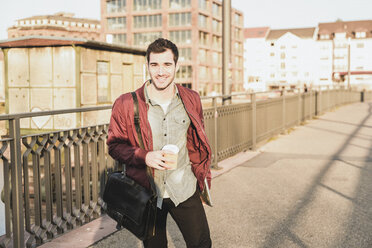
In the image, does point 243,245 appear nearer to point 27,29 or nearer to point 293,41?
point 27,29

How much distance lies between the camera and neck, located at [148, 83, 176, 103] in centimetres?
278

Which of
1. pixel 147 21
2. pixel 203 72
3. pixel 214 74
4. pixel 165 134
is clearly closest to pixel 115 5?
pixel 147 21

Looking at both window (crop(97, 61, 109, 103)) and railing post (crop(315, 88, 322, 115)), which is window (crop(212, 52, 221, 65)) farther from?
window (crop(97, 61, 109, 103))

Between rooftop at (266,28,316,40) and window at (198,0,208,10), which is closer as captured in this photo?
window at (198,0,208,10)

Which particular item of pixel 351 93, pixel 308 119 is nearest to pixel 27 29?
pixel 351 93

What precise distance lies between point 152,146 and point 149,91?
1.18 ft

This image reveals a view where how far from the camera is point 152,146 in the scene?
8.84 ft

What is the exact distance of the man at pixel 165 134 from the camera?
271 centimetres

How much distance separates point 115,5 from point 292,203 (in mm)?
68490

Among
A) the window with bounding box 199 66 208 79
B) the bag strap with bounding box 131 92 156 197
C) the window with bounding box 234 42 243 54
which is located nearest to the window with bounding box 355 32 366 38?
the window with bounding box 234 42 243 54

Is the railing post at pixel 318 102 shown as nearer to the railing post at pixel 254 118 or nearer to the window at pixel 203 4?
the railing post at pixel 254 118

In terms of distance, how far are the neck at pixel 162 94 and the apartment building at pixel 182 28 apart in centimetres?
6232

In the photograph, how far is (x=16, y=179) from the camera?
12.1 feet

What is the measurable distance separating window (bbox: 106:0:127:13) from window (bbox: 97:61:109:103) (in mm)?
55406
